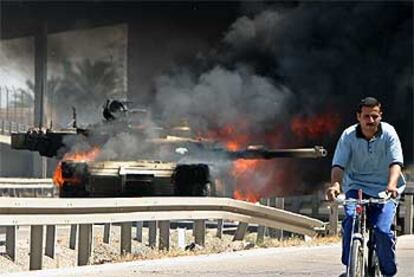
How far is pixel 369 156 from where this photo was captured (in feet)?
23.0

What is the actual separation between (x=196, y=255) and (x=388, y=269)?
4.15 metres

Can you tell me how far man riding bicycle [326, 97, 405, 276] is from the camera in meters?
6.95

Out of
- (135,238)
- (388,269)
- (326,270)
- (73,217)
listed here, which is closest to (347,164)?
(388,269)

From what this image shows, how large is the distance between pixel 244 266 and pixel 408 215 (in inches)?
231

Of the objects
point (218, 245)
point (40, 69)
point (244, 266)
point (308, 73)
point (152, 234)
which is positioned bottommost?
point (218, 245)

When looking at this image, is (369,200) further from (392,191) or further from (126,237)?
(126,237)

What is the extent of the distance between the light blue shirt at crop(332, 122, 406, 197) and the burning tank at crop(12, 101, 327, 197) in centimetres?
1196

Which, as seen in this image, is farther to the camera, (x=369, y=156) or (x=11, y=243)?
(x=11, y=243)

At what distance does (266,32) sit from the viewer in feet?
76.6

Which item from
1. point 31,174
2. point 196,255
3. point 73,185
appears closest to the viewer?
point 196,255

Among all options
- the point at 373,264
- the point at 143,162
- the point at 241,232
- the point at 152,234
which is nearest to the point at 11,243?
the point at 152,234

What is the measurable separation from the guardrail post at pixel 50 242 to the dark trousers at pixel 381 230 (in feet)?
14.2

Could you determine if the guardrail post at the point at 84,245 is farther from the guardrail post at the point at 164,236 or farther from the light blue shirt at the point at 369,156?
the light blue shirt at the point at 369,156

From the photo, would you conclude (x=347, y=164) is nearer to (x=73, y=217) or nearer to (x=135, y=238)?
(x=73, y=217)
